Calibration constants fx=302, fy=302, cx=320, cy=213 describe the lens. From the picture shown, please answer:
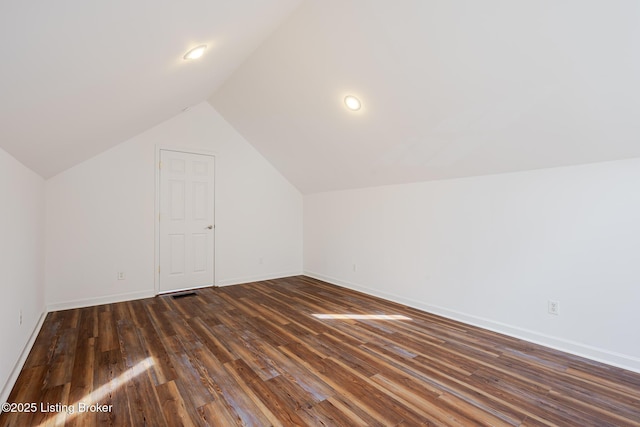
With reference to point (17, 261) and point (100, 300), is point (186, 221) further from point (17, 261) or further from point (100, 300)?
point (17, 261)

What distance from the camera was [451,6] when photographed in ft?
6.26

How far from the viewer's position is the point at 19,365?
7.13ft

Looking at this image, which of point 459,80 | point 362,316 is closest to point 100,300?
point 362,316

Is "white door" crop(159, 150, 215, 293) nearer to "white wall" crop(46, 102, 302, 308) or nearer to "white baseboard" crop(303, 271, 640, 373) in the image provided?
"white wall" crop(46, 102, 302, 308)

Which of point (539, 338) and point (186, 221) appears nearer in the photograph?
point (539, 338)

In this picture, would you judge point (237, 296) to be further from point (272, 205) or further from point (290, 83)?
point (290, 83)

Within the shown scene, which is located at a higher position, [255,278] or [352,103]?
A: [352,103]

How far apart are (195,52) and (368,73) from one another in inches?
55.9

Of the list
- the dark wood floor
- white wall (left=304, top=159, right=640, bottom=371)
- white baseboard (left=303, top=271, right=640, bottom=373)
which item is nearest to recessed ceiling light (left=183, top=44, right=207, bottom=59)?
the dark wood floor

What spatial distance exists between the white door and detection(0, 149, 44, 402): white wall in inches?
55.2

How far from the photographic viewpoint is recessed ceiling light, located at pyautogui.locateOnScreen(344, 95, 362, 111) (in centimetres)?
304

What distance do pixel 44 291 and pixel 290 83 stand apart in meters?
3.63

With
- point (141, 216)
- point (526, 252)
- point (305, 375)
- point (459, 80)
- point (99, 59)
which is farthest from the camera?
point (141, 216)

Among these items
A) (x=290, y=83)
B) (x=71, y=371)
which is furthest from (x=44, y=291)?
(x=290, y=83)
